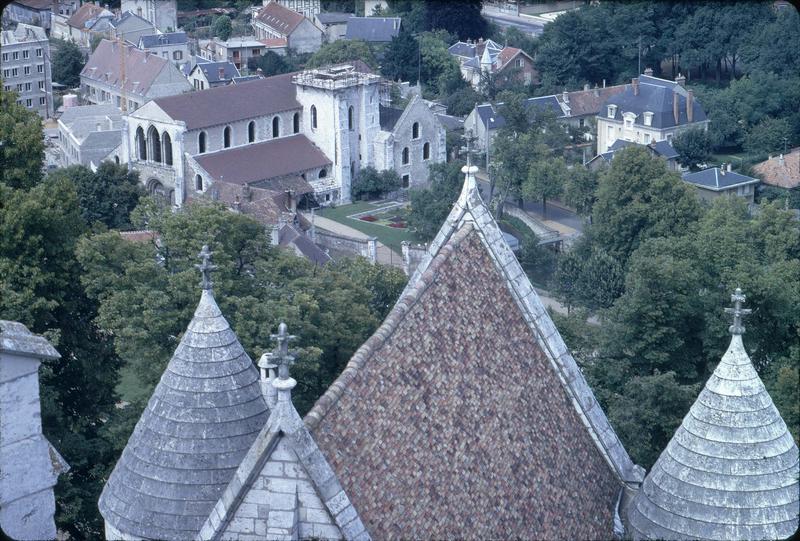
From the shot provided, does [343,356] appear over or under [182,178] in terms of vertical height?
over

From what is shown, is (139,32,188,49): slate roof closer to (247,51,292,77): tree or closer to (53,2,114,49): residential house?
(247,51,292,77): tree

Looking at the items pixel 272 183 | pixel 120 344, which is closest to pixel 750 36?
pixel 272 183

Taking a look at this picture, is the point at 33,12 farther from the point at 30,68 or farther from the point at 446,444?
the point at 446,444

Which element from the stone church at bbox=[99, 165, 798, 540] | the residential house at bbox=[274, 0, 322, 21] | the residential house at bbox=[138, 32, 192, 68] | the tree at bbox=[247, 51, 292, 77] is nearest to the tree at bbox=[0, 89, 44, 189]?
the stone church at bbox=[99, 165, 798, 540]

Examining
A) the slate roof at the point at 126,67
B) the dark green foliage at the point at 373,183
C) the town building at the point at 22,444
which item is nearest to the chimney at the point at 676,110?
the dark green foliage at the point at 373,183

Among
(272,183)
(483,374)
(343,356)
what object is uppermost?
(483,374)

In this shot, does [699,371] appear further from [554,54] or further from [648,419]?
[554,54]
